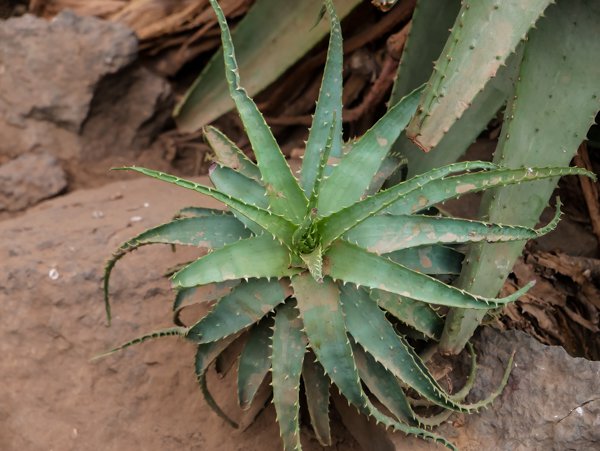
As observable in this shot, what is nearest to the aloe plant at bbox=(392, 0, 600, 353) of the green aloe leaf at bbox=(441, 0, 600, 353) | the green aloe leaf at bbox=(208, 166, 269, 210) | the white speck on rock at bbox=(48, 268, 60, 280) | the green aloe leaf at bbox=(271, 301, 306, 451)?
the green aloe leaf at bbox=(441, 0, 600, 353)

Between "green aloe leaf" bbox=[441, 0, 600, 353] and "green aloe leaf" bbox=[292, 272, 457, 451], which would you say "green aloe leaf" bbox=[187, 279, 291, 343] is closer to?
"green aloe leaf" bbox=[292, 272, 457, 451]

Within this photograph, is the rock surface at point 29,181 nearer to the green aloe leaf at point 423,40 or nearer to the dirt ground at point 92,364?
the dirt ground at point 92,364

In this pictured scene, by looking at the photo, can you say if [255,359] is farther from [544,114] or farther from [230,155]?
[544,114]

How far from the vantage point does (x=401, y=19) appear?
2.56 meters

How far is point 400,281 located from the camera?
1.47m

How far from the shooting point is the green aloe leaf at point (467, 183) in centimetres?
152

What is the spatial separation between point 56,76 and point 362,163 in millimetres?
1695

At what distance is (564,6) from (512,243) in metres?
0.55

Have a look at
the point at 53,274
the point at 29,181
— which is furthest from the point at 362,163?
the point at 29,181

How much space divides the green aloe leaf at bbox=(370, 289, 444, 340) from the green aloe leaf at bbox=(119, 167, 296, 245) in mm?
232

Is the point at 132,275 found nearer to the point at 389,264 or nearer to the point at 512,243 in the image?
the point at 389,264

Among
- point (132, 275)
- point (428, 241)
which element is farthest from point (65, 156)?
point (428, 241)

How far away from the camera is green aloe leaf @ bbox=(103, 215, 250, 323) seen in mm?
1644

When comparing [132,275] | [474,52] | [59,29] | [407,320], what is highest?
[474,52]
